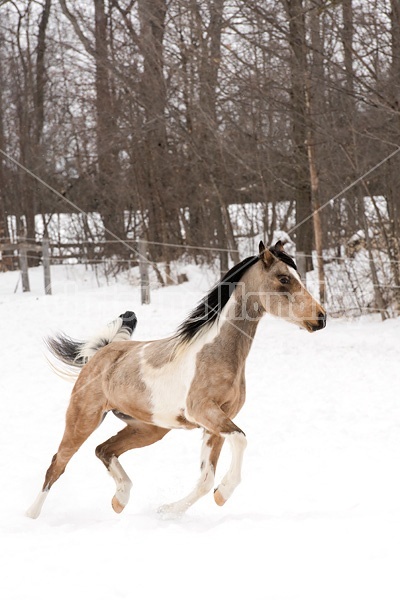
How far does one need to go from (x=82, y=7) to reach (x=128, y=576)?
1713 cm

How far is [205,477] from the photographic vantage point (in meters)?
3.62

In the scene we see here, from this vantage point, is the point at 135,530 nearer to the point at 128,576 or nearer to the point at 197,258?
the point at 128,576

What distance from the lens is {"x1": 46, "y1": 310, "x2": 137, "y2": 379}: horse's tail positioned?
4453mm

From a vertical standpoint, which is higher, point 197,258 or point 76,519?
point 197,258

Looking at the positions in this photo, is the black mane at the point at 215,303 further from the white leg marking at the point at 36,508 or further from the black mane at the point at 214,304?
the white leg marking at the point at 36,508

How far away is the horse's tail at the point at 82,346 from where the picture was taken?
445 cm

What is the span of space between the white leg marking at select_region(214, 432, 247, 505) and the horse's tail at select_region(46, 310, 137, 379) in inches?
51.2

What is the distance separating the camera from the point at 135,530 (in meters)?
3.35

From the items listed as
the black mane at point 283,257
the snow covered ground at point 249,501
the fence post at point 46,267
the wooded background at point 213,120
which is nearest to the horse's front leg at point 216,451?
the snow covered ground at point 249,501

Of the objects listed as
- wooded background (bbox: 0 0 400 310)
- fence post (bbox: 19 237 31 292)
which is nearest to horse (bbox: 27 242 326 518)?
wooded background (bbox: 0 0 400 310)

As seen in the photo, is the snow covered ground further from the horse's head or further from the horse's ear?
the horse's ear

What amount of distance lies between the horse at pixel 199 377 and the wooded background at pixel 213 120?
5577 mm

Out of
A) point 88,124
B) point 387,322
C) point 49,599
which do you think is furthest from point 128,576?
point 88,124

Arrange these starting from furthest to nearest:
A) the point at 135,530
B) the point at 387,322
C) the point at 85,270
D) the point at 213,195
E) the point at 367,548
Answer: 1. the point at 85,270
2. the point at 213,195
3. the point at 387,322
4. the point at 135,530
5. the point at 367,548
